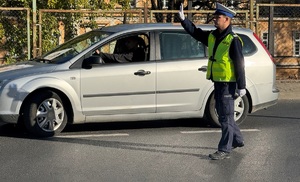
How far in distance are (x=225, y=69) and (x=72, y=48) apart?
298cm

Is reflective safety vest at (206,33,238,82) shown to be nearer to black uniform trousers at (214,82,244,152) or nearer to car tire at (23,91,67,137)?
black uniform trousers at (214,82,244,152)

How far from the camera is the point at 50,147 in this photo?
830 centimetres

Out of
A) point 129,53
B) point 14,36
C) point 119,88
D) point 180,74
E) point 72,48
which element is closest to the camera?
point 119,88

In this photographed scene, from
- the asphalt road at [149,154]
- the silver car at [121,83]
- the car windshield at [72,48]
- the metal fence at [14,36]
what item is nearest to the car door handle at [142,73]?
the silver car at [121,83]

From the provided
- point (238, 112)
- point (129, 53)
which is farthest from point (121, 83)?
point (238, 112)

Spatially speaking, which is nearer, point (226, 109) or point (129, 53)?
point (226, 109)

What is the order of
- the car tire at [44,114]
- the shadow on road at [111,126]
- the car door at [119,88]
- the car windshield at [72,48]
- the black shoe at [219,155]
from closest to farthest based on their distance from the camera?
the black shoe at [219,155]
the car tire at [44,114]
the car door at [119,88]
the car windshield at [72,48]
the shadow on road at [111,126]

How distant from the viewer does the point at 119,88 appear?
9.09 m

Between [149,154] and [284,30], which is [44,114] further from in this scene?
[284,30]

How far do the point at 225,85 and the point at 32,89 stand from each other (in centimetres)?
280

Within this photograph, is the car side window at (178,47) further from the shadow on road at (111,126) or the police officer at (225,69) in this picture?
the police officer at (225,69)

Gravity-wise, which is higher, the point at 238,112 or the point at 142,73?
the point at 142,73

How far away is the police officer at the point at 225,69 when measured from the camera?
7.40m

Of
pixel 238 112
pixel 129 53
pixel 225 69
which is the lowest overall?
pixel 238 112
